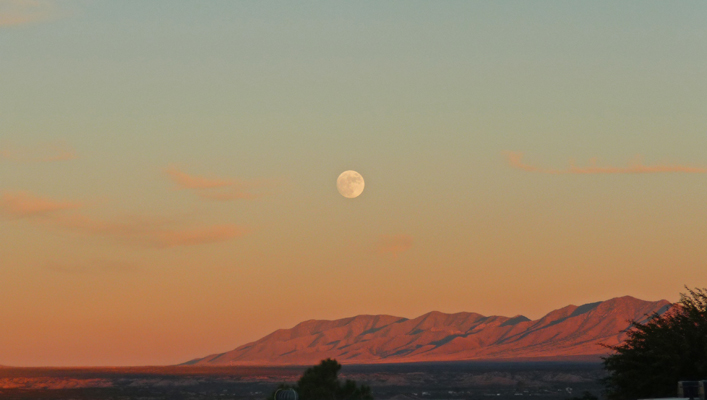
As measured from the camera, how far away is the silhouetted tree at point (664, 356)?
52562 millimetres

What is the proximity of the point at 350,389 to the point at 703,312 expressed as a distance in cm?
2772

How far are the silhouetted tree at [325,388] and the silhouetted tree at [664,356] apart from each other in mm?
19923

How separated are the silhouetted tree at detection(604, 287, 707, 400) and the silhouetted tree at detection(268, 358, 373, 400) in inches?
784

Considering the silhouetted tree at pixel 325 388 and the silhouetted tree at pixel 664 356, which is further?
the silhouetted tree at pixel 325 388

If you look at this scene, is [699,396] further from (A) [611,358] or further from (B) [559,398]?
(B) [559,398]

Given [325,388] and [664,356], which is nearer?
[664,356]

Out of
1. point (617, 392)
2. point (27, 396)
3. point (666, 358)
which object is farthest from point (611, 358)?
point (27, 396)

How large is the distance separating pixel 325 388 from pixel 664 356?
27166 millimetres

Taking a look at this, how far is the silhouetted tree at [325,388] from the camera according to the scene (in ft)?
233

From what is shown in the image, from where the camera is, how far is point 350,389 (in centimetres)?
7212

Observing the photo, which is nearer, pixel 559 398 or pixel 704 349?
pixel 704 349

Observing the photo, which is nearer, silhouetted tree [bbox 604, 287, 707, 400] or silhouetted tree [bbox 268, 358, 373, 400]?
silhouetted tree [bbox 604, 287, 707, 400]

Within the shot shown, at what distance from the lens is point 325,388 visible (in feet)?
235

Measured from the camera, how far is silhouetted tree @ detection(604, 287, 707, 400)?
5256 centimetres
